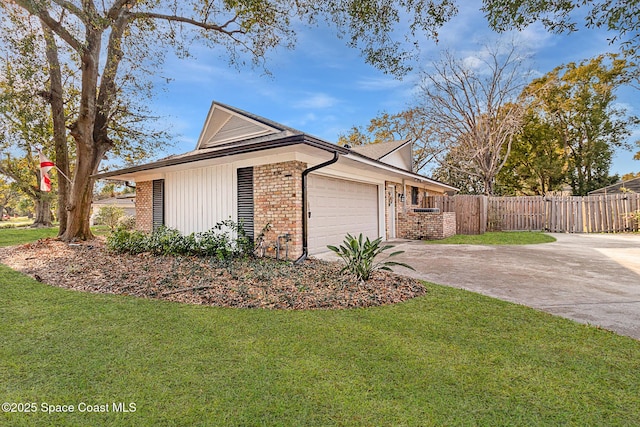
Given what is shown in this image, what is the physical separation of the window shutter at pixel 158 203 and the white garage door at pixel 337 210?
5408mm

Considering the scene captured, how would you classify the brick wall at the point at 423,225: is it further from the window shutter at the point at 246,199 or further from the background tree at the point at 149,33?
the window shutter at the point at 246,199

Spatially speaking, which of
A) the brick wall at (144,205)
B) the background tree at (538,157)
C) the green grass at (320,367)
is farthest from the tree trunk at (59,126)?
the background tree at (538,157)

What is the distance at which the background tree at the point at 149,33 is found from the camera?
20.5 feet

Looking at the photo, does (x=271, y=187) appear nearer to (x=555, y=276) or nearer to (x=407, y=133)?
(x=555, y=276)

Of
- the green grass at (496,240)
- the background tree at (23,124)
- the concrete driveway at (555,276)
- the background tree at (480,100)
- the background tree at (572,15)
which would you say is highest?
the background tree at (480,100)

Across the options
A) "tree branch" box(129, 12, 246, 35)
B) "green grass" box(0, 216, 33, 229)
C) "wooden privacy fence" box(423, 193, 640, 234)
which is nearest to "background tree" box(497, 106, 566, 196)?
"wooden privacy fence" box(423, 193, 640, 234)

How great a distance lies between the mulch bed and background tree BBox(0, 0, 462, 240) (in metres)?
4.67

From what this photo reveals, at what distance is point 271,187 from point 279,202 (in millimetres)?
439

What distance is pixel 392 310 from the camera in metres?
3.68

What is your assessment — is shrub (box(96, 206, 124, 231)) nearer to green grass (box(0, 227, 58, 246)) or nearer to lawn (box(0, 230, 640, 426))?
green grass (box(0, 227, 58, 246))

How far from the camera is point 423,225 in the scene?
38.4 feet

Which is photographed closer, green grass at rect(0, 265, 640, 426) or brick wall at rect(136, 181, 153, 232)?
green grass at rect(0, 265, 640, 426)

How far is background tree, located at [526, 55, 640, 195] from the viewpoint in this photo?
75.4ft

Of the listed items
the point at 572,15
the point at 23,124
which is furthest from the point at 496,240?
the point at 23,124
